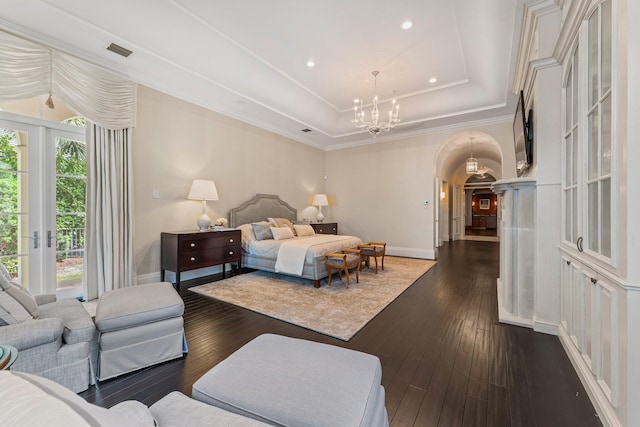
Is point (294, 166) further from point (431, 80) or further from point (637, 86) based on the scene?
point (637, 86)

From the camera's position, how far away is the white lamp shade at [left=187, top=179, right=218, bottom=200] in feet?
14.7

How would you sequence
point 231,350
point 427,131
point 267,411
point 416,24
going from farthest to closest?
point 427,131, point 416,24, point 231,350, point 267,411

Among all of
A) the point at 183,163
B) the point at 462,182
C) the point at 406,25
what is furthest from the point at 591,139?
the point at 462,182

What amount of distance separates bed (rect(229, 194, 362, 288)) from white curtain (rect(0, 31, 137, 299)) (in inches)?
74.0

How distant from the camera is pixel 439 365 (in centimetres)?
214

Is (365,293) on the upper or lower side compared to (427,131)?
lower

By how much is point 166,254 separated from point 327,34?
12.9 feet

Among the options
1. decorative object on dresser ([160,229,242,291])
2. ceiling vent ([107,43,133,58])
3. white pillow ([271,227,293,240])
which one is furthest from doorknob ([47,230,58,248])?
white pillow ([271,227,293,240])

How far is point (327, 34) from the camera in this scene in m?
3.50

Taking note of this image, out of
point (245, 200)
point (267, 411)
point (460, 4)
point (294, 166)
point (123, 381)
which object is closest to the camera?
point (267, 411)

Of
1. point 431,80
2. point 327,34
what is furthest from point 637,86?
point 431,80

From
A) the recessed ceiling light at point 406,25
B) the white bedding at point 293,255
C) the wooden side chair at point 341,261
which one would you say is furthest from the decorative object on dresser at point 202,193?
the recessed ceiling light at point 406,25

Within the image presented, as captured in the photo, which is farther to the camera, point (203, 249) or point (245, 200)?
point (245, 200)

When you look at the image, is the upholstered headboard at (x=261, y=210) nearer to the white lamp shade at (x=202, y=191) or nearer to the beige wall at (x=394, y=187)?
the white lamp shade at (x=202, y=191)
